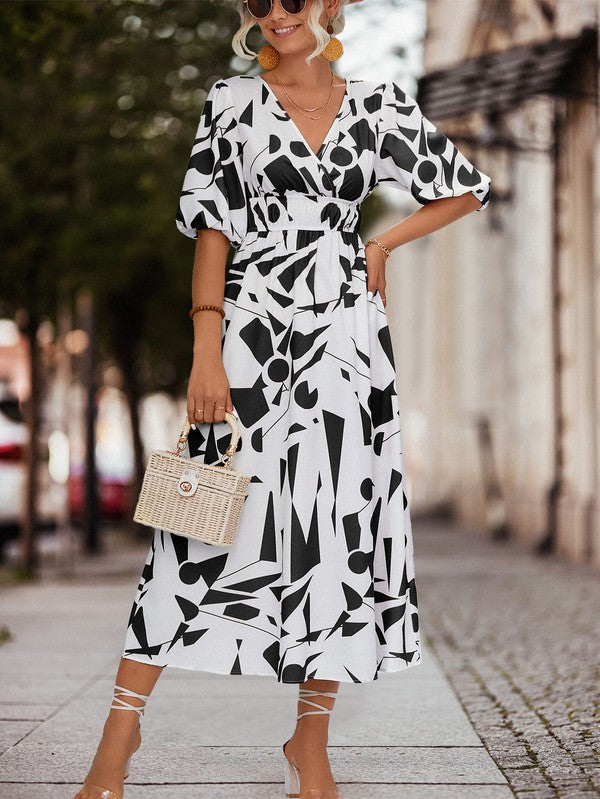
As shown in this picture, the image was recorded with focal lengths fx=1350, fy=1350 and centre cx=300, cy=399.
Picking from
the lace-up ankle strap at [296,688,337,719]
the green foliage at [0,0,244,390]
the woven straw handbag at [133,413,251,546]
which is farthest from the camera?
the green foliage at [0,0,244,390]

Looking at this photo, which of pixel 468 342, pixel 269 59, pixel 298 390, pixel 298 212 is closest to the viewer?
pixel 298 390

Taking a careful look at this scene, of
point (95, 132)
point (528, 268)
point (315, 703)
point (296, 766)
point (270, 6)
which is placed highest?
point (95, 132)

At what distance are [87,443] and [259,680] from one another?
11.2 meters

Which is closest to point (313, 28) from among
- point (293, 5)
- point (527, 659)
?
point (293, 5)

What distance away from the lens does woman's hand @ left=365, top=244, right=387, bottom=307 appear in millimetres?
3330

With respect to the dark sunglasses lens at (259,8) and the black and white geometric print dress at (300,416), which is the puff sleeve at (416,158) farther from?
the dark sunglasses lens at (259,8)

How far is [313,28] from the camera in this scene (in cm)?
332

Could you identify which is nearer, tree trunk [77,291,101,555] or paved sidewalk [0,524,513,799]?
paved sidewalk [0,524,513,799]

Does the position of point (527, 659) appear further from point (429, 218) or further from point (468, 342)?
point (468, 342)

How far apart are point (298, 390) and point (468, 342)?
61.3 ft

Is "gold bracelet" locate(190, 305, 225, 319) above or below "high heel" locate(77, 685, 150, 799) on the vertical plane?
above

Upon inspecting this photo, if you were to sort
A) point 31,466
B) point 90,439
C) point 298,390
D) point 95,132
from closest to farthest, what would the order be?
1. point 298,390
2. point 95,132
3. point 31,466
4. point 90,439

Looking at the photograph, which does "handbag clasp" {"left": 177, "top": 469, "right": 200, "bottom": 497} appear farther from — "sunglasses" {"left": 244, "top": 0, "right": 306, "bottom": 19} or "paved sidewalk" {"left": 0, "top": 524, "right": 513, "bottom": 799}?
"sunglasses" {"left": 244, "top": 0, "right": 306, "bottom": 19}

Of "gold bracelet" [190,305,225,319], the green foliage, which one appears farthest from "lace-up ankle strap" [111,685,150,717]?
the green foliage
